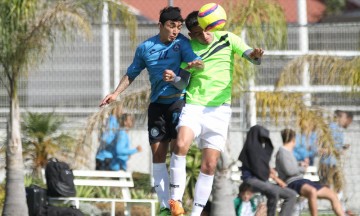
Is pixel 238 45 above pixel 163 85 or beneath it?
above

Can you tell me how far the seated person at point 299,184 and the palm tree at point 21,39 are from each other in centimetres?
303

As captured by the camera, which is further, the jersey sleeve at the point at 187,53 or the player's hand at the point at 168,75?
the jersey sleeve at the point at 187,53

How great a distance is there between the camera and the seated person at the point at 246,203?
14664mm

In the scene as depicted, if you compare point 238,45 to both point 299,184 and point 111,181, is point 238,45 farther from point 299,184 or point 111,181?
point 111,181

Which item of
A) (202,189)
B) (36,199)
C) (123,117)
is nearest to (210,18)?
(202,189)

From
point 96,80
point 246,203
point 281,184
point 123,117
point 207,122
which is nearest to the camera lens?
point 207,122

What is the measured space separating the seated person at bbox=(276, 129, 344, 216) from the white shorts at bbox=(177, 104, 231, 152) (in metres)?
4.16

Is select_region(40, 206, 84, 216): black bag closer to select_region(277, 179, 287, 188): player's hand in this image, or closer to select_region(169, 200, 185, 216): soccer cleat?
select_region(277, 179, 287, 188): player's hand

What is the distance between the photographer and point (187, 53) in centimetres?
1062

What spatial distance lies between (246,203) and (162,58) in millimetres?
4557

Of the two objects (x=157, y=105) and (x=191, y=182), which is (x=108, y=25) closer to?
(x=191, y=182)

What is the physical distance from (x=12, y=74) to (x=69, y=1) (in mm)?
1148

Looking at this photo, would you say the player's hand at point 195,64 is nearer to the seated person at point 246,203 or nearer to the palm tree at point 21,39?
the palm tree at point 21,39

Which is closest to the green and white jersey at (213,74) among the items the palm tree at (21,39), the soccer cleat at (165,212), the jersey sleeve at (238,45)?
the jersey sleeve at (238,45)
